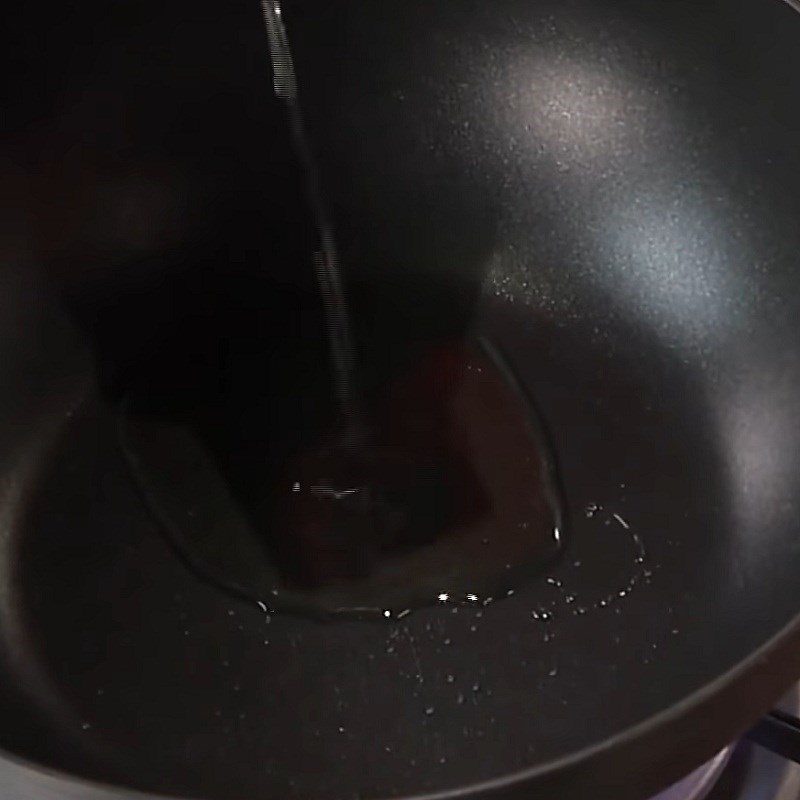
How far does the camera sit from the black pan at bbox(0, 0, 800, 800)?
70cm

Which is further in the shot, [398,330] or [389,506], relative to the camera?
[398,330]

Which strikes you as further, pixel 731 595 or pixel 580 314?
pixel 580 314

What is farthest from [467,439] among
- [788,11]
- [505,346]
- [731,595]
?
[788,11]

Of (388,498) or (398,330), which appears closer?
(388,498)

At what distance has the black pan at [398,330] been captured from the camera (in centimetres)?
70

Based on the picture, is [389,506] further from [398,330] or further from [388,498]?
[398,330]

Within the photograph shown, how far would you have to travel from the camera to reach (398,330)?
0.93 metres

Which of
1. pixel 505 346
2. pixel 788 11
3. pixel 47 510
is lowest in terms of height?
pixel 47 510

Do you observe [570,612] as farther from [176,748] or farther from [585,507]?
[176,748]

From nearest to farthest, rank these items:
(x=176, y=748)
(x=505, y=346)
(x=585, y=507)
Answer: (x=176, y=748) → (x=585, y=507) → (x=505, y=346)

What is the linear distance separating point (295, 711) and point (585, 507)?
0.26 meters

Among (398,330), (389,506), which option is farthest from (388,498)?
(398,330)

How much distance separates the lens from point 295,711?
27.4 inches

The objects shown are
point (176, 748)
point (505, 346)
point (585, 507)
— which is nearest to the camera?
point (176, 748)
